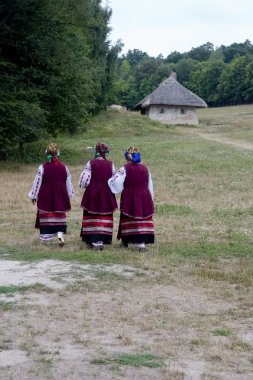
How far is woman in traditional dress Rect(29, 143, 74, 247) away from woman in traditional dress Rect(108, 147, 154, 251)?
1.10m

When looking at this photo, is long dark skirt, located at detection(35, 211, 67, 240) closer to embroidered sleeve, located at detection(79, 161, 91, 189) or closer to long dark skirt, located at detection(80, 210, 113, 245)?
long dark skirt, located at detection(80, 210, 113, 245)

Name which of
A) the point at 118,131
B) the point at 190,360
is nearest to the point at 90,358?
the point at 190,360

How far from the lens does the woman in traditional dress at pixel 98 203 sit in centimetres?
1119

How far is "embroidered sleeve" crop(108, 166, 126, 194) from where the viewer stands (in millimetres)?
11172

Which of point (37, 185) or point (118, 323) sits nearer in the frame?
point (118, 323)

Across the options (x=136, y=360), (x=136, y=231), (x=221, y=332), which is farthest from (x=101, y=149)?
(x=136, y=360)

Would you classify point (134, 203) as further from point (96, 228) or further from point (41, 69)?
point (41, 69)

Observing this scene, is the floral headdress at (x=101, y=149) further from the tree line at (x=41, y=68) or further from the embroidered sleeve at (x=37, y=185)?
the tree line at (x=41, y=68)

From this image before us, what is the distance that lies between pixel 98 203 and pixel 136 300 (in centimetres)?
367

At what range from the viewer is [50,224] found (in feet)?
38.3

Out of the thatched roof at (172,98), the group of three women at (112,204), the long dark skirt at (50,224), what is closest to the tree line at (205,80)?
the thatched roof at (172,98)

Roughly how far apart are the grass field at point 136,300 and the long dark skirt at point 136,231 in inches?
8.7

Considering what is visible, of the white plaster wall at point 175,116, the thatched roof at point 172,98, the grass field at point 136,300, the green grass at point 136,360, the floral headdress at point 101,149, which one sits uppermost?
the thatched roof at point 172,98

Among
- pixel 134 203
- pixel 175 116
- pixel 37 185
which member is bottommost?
pixel 175 116
